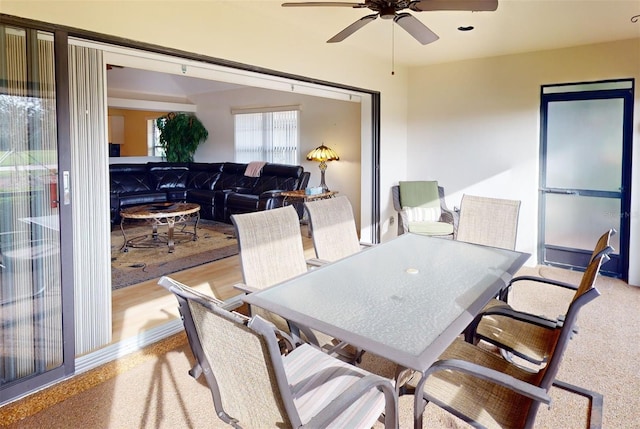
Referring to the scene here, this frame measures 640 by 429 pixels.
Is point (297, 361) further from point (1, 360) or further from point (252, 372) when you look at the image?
point (1, 360)

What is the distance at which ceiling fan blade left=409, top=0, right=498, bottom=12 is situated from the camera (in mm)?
2293

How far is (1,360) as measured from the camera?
2.17 metres

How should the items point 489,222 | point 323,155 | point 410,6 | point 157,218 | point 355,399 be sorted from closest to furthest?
1. point 355,399
2. point 410,6
3. point 489,222
4. point 157,218
5. point 323,155

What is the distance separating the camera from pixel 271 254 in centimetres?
251

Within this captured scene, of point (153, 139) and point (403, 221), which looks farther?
point (153, 139)

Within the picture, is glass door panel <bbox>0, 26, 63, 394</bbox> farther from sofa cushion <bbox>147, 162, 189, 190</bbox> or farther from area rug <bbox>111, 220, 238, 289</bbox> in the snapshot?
sofa cushion <bbox>147, 162, 189, 190</bbox>

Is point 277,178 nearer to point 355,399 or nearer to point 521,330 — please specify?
point 521,330

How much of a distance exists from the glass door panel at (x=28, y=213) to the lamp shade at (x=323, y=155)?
14.6 feet

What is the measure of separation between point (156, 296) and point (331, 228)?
1.78 m

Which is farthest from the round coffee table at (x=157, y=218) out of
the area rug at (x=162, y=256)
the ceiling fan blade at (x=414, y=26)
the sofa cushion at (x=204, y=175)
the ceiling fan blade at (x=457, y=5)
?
the ceiling fan blade at (x=457, y=5)

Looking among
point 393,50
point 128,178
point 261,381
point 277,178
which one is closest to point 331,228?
point 261,381

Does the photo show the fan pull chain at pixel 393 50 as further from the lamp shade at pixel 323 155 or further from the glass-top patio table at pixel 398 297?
the glass-top patio table at pixel 398 297

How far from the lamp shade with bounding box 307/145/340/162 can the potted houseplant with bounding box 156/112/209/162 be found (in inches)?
132

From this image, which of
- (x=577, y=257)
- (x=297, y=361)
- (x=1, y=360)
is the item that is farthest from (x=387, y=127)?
(x=1, y=360)
